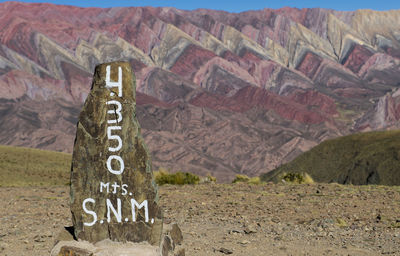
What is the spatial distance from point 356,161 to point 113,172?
28.9 m

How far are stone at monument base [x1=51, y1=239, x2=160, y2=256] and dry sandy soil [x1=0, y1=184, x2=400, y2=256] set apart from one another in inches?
64.7

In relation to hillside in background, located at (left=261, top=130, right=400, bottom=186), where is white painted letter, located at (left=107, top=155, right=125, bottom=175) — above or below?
above

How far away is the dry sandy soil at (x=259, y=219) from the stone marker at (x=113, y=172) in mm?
1780

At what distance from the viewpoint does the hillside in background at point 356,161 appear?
1315 inches

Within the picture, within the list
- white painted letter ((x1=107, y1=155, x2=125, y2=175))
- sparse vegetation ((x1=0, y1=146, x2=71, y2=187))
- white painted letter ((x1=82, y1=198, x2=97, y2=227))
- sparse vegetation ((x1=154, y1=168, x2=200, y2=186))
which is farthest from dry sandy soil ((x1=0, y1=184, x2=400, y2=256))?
sparse vegetation ((x1=0, y1=146, x2=71, y2=187))

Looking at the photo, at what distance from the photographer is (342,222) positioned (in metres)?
13.8

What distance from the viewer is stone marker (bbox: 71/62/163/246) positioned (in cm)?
998

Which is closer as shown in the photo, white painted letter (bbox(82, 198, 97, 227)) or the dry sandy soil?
white painted letter (bbox(82, 198, 97, 227))

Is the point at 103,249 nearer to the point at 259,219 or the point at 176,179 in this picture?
the point at 259,219

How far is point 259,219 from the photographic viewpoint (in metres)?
Answer: 14.8

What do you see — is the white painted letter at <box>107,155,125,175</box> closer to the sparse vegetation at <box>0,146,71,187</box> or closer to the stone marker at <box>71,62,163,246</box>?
the stone marker at <box>71,62,163,246</box>

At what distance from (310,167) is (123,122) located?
3153 cm

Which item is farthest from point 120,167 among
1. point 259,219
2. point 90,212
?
point 259,219

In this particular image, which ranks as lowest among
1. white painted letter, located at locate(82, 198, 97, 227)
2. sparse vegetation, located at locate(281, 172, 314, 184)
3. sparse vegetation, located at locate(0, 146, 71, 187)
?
sparse vegetation, located at locate(0, 146, 71, 187)
